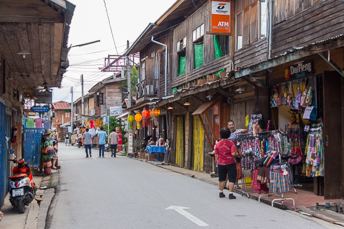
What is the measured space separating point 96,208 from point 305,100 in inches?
227

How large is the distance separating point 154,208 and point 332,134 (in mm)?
4399

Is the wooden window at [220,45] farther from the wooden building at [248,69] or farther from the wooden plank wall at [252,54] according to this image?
the wooden plank wall at [252,54]

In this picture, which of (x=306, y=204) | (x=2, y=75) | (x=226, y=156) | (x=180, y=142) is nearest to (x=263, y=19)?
(x=226, y=156)

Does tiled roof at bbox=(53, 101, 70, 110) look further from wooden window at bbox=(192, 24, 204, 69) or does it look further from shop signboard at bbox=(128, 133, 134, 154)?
wooden window at bbox=(192, 24, 204, 69)

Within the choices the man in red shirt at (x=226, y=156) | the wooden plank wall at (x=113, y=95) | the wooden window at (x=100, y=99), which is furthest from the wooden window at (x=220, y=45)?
the wooden window at (x=100, y=99)

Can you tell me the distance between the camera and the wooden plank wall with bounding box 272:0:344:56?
12711mm

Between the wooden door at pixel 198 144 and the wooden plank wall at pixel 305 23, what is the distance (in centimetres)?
693

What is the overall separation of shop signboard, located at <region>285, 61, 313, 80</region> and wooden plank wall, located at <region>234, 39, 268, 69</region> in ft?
8.19

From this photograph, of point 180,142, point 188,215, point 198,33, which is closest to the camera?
Result: point 188,215

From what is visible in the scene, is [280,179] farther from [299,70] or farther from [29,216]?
[29,216]

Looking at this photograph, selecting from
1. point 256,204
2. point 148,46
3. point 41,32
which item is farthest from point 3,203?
point 148,46

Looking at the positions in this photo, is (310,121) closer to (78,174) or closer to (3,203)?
(3,203)

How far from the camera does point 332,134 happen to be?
12484 mm

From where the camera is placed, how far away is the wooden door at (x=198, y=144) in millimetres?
22402
